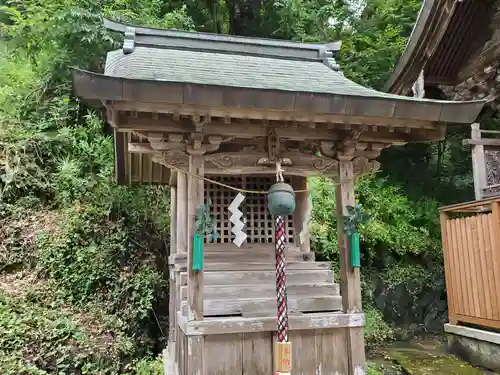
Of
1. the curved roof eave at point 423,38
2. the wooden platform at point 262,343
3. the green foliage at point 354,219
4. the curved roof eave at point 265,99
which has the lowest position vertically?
the wooden platform at point 262,343

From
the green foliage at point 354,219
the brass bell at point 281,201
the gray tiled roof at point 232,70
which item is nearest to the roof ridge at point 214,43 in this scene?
the gray tiled roof at point 232,70

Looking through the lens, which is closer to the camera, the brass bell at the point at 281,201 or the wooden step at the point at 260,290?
the brass bell at the point at 281,201

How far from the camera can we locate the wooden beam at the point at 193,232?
3.99m

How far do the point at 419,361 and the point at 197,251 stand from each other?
5.38 meters

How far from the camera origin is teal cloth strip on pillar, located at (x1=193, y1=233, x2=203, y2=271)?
3980 mm

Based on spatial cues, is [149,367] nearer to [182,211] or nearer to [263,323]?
[182,211]

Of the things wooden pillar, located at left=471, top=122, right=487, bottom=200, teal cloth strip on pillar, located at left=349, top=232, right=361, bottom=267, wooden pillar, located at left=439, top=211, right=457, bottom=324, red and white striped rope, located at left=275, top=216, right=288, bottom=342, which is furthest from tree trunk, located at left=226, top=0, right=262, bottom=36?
red and white striped rope, located at left=275, top=216, right=288, bottom=342

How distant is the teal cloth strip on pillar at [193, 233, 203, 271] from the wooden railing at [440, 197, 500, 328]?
5.00 meters

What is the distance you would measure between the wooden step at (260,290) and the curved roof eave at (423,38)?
263 inches

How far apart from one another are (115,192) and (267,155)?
5366 millimetres

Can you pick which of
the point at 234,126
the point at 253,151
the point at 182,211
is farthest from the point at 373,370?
the point at 234,126

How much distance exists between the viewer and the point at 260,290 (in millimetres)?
4543

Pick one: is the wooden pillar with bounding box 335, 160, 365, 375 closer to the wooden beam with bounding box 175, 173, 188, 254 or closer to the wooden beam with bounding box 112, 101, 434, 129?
the wooden beam with bounding box 112, 101, 434, 129

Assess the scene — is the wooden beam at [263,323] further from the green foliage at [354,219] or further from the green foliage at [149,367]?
the green foliage at [149,367]
